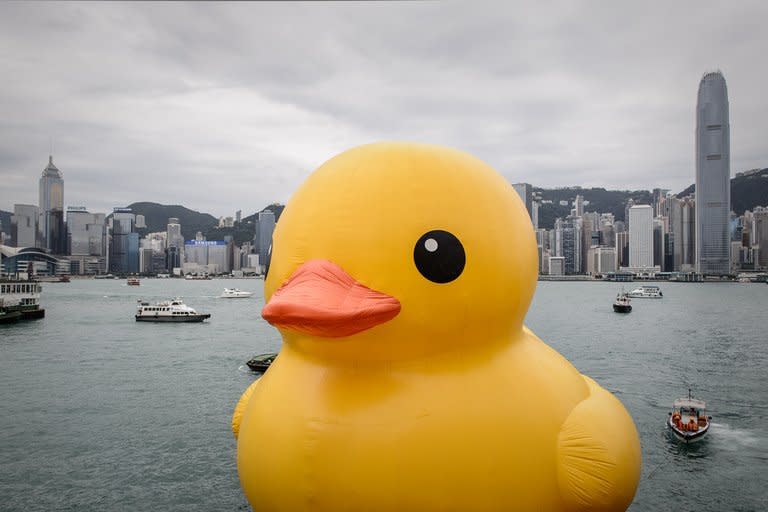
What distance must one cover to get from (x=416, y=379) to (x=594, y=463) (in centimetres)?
157

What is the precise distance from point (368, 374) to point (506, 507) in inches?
58.5

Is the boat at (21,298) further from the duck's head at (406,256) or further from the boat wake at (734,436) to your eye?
the duck's head at (406,256)

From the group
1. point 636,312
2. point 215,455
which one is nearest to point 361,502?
point 215,455

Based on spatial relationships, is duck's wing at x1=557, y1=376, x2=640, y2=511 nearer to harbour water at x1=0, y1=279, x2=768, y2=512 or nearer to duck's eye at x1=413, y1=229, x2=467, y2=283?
duck's eye at x1=413, y1=229, x2=467, y2=283

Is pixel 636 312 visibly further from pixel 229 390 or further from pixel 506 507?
pixel 506 507

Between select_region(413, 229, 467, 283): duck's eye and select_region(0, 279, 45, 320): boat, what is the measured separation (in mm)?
57603

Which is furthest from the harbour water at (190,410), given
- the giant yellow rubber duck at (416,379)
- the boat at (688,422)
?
the giant yellow rubber duck at (416,379)

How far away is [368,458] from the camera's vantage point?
421 cm

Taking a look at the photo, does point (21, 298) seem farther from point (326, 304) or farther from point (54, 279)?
point (54, 279)

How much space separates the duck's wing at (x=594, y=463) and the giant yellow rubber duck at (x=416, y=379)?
1cm

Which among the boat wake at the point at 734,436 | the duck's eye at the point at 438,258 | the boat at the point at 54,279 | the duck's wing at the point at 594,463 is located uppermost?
the duck's eye at the point at 438,258

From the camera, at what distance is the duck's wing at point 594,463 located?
4359 millimetres

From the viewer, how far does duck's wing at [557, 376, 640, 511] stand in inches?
172

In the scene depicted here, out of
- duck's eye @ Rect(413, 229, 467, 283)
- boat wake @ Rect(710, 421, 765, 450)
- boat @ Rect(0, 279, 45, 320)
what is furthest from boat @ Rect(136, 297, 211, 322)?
duck's eye @ Rect(413, 229, 467, 283)
